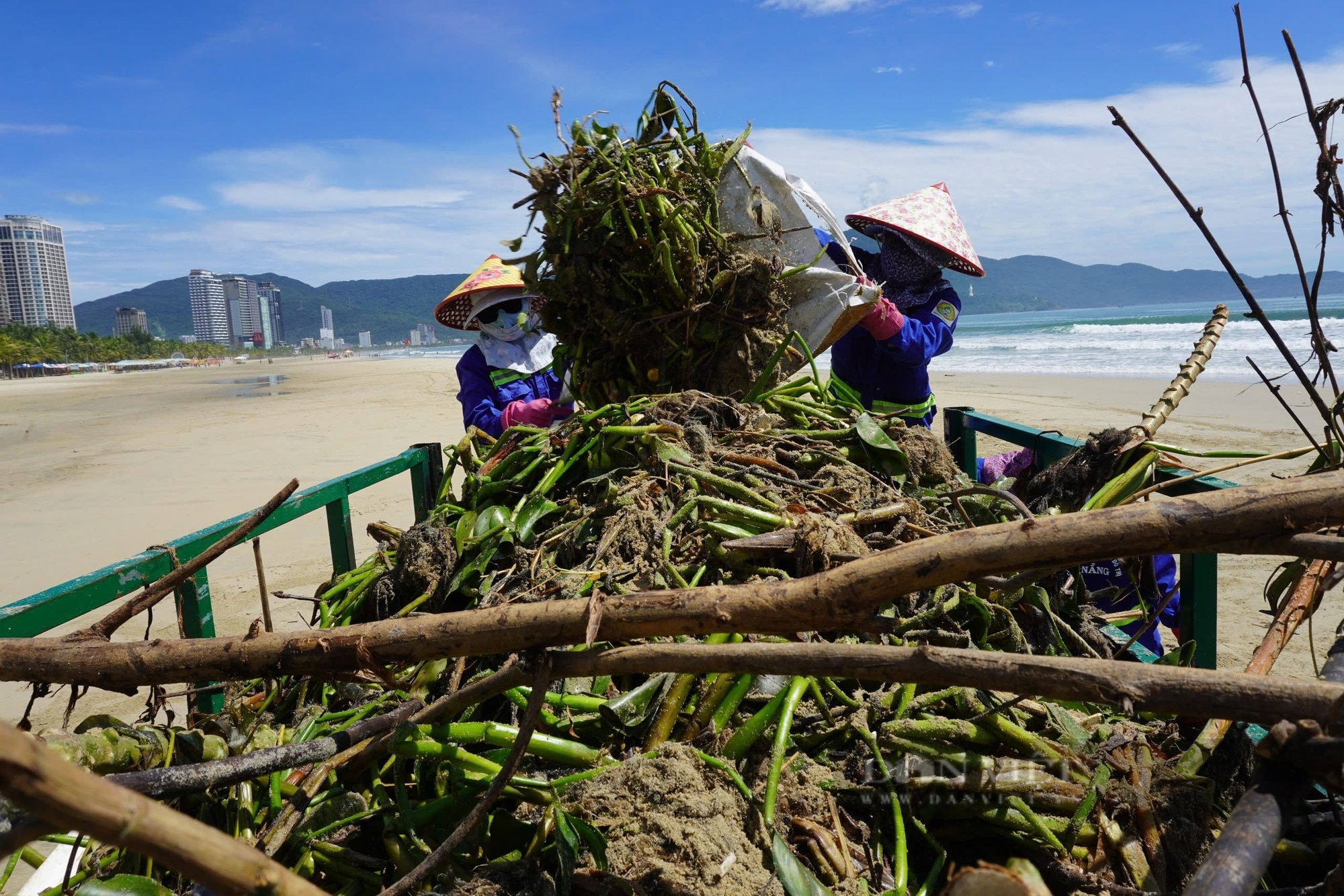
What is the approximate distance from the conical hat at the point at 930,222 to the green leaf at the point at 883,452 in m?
1.68

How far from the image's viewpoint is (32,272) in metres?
116

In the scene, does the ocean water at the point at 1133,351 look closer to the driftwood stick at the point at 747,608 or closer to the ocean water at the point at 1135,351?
the ocean water at the point at 1135,351

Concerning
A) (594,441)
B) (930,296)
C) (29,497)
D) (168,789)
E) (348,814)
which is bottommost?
(29,497)

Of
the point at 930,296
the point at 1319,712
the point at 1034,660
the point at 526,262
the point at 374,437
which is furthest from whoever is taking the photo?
the point at 374,437

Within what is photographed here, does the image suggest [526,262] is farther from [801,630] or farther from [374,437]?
[374,437]

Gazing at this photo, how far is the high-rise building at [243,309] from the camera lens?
516 ft

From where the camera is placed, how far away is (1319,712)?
32.4 inches

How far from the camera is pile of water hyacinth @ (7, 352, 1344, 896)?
126cm

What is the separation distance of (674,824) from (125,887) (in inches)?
34.6

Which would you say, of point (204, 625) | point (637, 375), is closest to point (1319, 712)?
point (637, 375)

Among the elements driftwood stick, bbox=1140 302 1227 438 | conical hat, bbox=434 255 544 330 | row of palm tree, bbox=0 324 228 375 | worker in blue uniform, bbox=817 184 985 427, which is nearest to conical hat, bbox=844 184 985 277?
worker in blue uniform, bbox=817 184 985 427

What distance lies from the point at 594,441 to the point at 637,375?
468mm

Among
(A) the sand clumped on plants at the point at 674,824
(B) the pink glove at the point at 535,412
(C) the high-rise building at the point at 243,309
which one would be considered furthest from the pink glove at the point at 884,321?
(C) the high-rise building at the point at 243,309

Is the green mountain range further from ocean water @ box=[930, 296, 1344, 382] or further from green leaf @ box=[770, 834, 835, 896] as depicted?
green leaf @ box=[770, 834, 835, 896]
